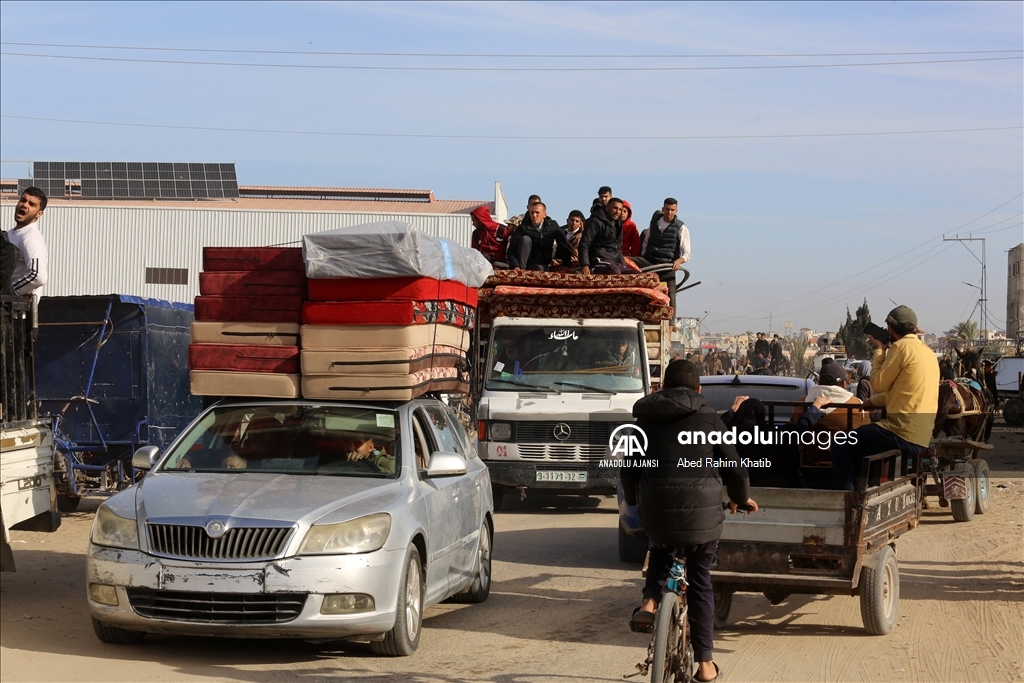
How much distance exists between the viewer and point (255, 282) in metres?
8.29

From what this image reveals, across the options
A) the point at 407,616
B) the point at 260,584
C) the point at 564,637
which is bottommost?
the point at 564,637

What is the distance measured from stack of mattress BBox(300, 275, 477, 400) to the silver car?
16 centimetres

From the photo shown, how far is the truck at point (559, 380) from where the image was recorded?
44.2ft

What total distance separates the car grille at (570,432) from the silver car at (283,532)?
549 cm

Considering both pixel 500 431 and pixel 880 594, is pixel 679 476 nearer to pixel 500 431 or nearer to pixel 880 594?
pixel 880 594

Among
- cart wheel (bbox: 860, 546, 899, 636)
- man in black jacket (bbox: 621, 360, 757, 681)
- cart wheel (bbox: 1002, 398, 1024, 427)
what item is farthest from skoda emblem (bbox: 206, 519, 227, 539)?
cart wheel (bbox: 1002, 398, 1024, 427)

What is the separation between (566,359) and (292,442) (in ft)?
22.0

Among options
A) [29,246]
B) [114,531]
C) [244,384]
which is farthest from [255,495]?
[29,246]

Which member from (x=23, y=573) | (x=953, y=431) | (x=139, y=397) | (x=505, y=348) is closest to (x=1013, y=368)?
(x=953, y=431)

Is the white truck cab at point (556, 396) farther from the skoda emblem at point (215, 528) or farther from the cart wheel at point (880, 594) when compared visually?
the skoda emblem at point (215, 528)

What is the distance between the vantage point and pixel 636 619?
19.4ft

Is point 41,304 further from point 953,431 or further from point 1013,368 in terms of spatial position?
point 1013,368

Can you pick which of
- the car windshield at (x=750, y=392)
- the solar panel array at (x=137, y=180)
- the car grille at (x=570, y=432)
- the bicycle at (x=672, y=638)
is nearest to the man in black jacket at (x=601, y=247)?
the car grille at (x=570, y=432)

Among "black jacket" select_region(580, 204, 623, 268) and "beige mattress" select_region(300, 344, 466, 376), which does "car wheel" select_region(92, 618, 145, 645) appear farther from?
"black jacket" select_region(580, 204, 623, 268)
